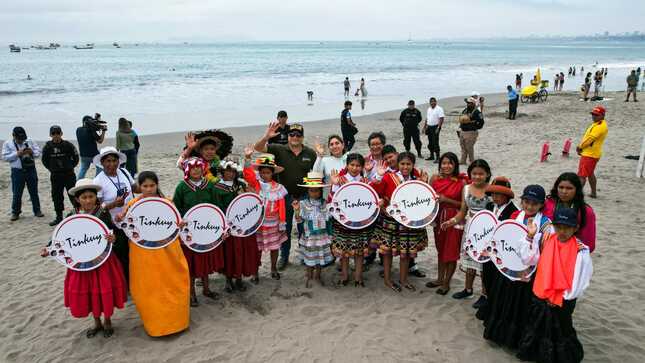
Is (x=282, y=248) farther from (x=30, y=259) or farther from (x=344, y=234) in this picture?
(x=30, y=259)

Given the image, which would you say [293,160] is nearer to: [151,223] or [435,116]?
[151,223]

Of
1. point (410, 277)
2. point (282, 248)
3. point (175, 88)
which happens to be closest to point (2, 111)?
point (175, 88)

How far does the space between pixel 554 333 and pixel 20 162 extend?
894cm

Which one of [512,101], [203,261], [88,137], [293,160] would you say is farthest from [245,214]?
[512,101]

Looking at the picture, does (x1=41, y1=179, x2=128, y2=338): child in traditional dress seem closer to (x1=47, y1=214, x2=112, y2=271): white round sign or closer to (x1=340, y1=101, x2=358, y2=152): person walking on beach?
(x1=47, y1=214, x2=112, y2=271): white round sign

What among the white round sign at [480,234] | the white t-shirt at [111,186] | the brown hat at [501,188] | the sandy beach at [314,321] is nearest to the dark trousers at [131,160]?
the sandy beach at [314,321]

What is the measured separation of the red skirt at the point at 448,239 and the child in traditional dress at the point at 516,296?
0.77m

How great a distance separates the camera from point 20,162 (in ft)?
26.8

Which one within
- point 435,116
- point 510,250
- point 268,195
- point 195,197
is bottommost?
point 510,250

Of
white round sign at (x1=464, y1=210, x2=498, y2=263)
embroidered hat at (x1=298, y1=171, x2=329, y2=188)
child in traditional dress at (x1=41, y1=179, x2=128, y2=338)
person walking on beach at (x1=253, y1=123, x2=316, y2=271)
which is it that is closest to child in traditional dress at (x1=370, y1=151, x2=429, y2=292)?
embroidered hat at (x1=298, y1=171, x2=329, y2=188)

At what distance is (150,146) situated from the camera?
1567cm

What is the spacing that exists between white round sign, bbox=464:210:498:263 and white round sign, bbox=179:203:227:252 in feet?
8.59

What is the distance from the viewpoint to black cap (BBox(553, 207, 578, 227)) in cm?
338

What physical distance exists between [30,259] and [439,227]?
20.2ft
